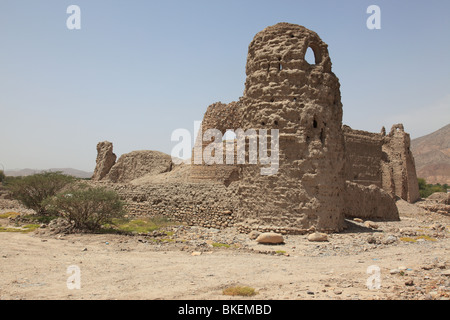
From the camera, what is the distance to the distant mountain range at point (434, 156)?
85812 mm

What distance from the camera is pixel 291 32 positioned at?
1284 centimetres

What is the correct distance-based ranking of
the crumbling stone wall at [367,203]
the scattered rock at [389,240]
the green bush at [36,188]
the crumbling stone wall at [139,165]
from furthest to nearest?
the crumbling stone wall at [139,165], the green bush at [36,188], the crumbling stone wall at [367,203], the scattered rock at [389,240]

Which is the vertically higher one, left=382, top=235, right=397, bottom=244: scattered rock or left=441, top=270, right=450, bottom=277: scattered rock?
left=441, top=270, right=450, bottom=277: scattered rock

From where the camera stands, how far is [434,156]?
9938 centimetres

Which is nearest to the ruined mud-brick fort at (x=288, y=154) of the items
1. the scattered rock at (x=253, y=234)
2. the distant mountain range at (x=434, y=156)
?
the scattered rock at (x=253, y=234)

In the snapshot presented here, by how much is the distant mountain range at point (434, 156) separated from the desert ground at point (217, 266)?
83.6 metres

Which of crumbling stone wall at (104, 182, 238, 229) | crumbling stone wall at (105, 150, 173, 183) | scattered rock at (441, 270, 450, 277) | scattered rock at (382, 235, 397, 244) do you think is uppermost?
crumbling stone wall at (105, 150, 173, 183)

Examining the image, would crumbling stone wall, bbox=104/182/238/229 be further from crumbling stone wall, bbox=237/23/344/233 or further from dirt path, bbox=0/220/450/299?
dirt path, bbox=0/220/450/299

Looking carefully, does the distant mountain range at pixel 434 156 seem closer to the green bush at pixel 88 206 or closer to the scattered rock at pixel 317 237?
the scattered rock at pixel 317 237

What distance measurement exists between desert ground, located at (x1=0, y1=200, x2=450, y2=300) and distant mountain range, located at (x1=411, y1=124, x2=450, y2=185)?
8363cm

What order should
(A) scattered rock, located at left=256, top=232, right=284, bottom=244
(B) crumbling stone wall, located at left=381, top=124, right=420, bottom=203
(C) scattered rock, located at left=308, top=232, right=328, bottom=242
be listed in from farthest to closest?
(B) crumbling stone wall, located at left=381, top=124, right=420, bottom=203 → (C) scattered rock, located at left=308, top=232, right=328, bottom=242 → (A) scattered rock, located at left=256, top=232, right=284, bottom=244

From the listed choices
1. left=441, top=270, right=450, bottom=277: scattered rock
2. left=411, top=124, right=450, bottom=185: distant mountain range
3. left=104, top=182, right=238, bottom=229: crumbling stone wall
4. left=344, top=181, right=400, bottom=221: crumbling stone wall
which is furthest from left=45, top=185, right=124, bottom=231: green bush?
left=411, top=124, right=450, bottom=185: distant mountain range

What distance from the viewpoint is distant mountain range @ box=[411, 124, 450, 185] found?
85.8 metres

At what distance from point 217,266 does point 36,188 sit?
13.1 metres
